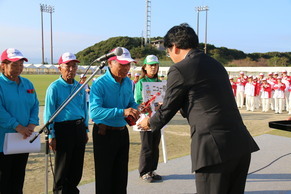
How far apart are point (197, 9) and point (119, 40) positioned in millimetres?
55605

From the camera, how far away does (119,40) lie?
11556 centimetres

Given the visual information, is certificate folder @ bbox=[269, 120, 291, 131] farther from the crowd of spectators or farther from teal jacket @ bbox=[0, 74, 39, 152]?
the crowd of spectators

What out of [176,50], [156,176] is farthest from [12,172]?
[176,50]

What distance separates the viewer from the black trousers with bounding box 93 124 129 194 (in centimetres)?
333

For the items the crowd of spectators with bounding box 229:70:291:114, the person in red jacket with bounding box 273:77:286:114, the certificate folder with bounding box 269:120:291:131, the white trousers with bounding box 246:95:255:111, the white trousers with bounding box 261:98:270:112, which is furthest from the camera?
the white trousers with bounding box 246:95:255:111

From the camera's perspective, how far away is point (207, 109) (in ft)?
7.36

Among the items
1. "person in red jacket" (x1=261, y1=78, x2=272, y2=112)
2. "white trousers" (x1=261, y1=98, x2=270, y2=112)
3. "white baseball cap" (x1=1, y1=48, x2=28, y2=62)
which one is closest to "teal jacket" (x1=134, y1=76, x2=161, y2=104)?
"white baseball cap" (x1=1, y1=48, x2=28, y2=62)

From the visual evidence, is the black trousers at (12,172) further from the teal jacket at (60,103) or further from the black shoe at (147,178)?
the black shoe at (147,178)

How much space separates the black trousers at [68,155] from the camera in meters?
3.58

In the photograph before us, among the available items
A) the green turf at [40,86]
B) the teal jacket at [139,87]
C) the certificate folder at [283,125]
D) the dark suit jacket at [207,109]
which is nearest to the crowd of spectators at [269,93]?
the green turf at [40,86]

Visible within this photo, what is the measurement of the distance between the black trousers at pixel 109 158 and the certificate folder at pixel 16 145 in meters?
A: 0.74

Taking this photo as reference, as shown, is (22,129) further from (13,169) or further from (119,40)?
(119,40)

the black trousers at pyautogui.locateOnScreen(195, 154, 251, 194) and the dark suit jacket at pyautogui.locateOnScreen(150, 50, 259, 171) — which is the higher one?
the dark suit jacket at pyautogui.locateOnScreen(150, 50, 259, 171)

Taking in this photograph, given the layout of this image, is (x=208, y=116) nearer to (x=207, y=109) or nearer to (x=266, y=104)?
(x=207, y=109)
